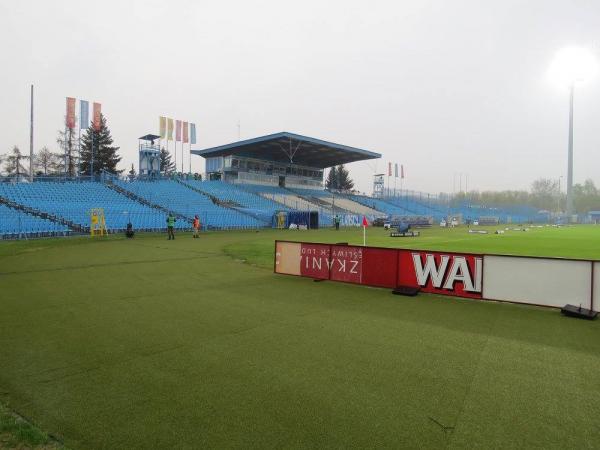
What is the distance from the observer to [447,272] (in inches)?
369

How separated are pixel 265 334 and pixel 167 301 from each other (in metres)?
3.12

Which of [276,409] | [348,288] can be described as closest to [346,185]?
A: [348,288]

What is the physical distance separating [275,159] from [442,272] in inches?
2114

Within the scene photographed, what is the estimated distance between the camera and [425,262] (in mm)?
9695

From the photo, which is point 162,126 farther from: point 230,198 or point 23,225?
point 23,225

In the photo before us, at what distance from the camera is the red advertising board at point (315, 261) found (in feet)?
36.8

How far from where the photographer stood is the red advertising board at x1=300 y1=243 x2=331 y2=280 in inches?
442

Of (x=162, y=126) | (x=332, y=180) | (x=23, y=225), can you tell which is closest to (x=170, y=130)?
(x=162, y=126)

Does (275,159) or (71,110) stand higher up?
(71,110)

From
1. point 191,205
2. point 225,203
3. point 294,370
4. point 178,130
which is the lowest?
point 294,370

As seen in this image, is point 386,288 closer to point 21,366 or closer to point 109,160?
point 21,366

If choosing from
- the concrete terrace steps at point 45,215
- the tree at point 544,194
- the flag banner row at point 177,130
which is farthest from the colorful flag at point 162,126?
the tree at point 544,194

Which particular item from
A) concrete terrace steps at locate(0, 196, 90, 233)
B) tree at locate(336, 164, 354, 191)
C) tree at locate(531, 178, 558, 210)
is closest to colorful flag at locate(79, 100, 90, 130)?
concrete terrace steps at locate(0, 196, 90, 233)

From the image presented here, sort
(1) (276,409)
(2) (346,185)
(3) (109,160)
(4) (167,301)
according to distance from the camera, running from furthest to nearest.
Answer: (2) (346,185) → (3) (109,160) → (4) (167,301) → (1) (276,409)
